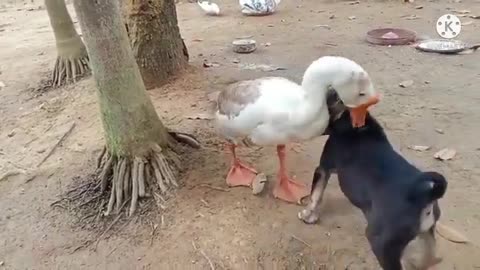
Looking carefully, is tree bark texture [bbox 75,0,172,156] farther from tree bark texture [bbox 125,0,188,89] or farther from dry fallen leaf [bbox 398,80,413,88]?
dry fallen leaf [bbox 398,80,413,88]

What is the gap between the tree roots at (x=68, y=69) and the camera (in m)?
4.39

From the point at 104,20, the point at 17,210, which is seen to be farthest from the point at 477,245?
the point at 17,210

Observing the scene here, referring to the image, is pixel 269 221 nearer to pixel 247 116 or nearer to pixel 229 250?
pixel 229 250

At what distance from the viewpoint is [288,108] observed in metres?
2.24

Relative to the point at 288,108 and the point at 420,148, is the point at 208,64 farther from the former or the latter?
the point at 288,108

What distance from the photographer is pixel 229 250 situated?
2.27 meters

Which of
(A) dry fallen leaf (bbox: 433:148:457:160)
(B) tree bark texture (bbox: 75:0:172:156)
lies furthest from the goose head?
(B) tree bark texture (bbox: 75:0:172:156)

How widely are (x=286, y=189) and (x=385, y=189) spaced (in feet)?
2.42

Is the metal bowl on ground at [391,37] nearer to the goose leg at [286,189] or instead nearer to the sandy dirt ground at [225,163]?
the sandy dirt ground at [225,163]

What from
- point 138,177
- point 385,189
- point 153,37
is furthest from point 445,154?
point 153,37

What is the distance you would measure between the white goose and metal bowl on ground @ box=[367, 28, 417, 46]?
7.73 feet

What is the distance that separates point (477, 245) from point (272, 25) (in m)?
3.63

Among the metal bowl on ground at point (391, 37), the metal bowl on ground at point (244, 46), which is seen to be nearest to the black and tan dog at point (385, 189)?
the metal bowl on ground at point (244, 46)

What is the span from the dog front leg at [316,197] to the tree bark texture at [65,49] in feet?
8.65
